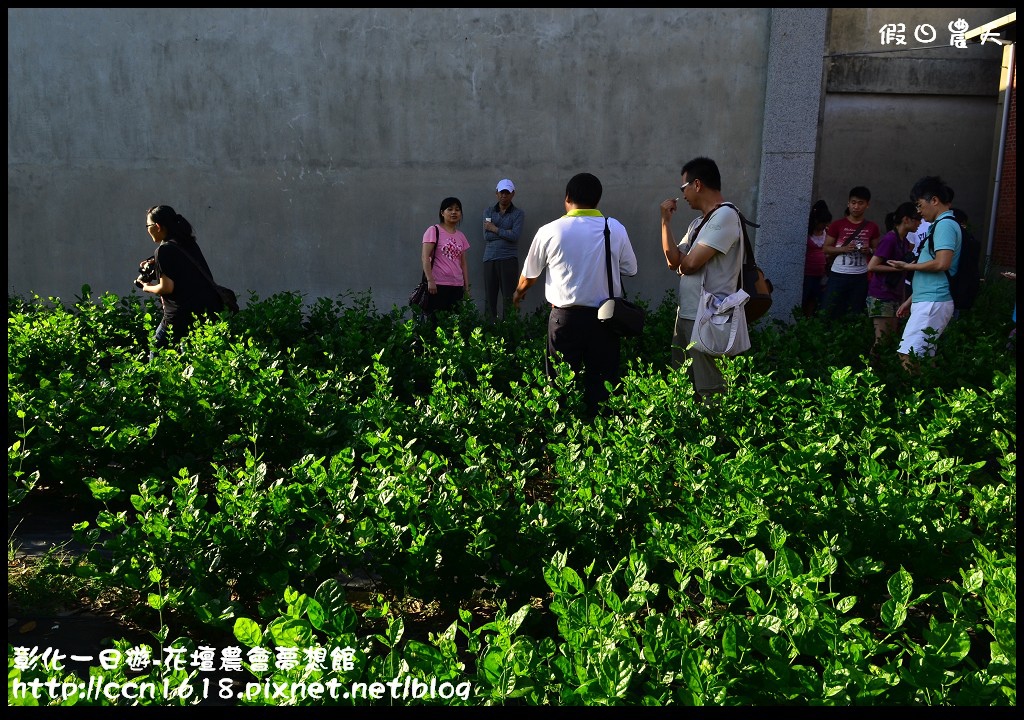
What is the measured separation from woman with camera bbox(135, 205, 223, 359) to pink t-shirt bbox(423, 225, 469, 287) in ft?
8.43

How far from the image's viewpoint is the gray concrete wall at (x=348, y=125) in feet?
32.3

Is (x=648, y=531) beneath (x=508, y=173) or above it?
beneath

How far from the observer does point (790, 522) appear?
3244 millimetres

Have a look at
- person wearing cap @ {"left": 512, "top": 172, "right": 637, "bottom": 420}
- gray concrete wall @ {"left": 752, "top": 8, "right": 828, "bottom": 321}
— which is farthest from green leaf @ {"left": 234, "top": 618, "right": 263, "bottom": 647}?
gray concrete wall @ {"left": 752, "top": 8, "right": 828, "bottom": 321}

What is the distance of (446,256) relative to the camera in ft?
28.3

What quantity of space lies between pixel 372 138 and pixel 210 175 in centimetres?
198

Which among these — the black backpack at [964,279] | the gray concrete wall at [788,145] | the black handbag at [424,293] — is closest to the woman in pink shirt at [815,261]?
A: the gray concrete wall at [788,145]

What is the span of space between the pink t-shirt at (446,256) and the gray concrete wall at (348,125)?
4.91 feet

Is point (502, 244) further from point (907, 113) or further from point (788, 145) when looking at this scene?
point (907, 113)

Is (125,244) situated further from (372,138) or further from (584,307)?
(584,307)

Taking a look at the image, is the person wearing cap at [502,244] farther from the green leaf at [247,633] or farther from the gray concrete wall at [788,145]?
the green leaf at [247,633]

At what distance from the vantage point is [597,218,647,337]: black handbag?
523 cm
